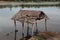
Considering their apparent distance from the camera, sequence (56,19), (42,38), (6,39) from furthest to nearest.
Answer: (56,19) < (6,39) < (42,38)

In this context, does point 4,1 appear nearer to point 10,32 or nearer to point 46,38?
point 10,32

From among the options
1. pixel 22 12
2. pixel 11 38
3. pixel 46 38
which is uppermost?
pixel 22 12

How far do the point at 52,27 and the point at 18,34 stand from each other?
31.8 ft

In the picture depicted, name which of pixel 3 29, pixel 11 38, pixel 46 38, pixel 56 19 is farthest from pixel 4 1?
pixel 46 38

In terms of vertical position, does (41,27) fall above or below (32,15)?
below

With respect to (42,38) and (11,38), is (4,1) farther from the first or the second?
(42,38)

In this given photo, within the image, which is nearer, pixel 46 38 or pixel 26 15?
pixel 46 38

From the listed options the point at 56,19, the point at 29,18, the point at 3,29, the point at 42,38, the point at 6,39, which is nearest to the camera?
the point at 42,38

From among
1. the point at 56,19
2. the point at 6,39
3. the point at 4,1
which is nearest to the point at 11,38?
the point at 6,39

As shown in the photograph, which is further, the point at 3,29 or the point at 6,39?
the point at 3,29

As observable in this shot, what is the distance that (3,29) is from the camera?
4759 centimetres

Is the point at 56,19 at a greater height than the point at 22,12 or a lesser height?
lesser

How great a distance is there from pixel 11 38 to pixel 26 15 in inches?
272

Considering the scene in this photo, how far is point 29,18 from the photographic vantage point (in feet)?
111
